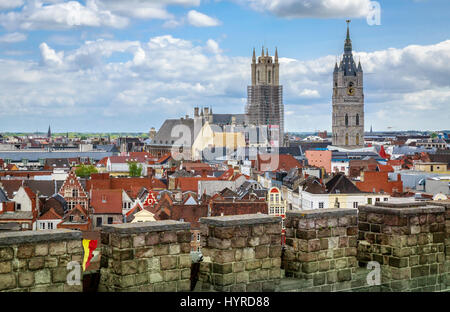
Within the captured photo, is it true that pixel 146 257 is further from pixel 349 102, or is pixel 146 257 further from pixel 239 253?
pixel 349 102

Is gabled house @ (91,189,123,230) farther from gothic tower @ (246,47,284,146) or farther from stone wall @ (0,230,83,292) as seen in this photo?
gothic tower @ (246,47,284,146)

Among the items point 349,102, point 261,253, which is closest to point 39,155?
point 349,102

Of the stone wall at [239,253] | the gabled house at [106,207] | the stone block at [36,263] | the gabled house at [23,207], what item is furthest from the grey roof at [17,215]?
the stone block at [36,263]

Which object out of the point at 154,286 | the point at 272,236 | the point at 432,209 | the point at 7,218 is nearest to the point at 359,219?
the point at 432,209

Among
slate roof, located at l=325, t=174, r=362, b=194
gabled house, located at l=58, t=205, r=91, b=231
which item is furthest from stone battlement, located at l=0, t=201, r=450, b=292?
slate roof, located at l=325, t=174, r=362, b=194

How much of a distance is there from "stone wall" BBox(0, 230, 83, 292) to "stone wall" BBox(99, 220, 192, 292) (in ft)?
1.36

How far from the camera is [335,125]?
547 ft

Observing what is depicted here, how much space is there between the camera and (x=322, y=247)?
30.4 ft

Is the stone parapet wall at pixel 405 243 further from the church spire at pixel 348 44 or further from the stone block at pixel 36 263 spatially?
the church spire at pixel 348 44

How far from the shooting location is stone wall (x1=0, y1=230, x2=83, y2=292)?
706 centimetres

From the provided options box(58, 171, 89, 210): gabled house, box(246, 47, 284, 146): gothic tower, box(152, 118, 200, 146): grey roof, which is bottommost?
box(58, 171, 89, 210): gabled house

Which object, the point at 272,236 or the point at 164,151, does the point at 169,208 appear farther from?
the point at 164,151
